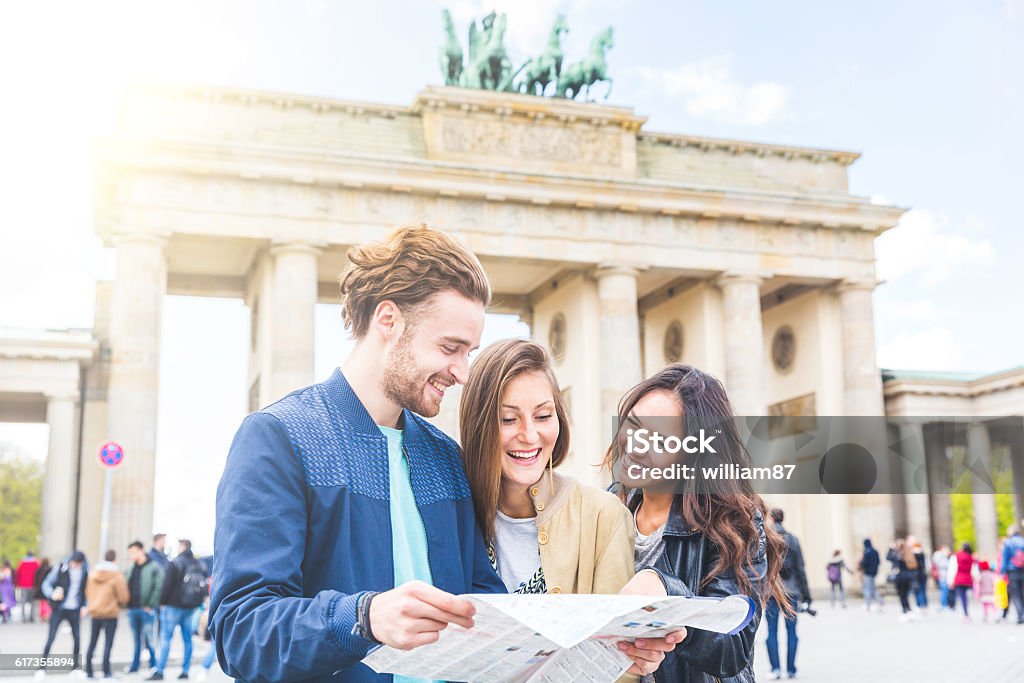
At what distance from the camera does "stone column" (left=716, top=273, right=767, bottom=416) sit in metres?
30.5

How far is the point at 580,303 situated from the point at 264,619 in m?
29.2

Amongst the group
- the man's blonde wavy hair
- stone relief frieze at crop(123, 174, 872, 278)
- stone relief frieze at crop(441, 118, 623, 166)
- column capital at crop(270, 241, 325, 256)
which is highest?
stone relief frieze at crop(441, 118, 623, 166)

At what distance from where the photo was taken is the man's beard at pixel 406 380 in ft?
8.65

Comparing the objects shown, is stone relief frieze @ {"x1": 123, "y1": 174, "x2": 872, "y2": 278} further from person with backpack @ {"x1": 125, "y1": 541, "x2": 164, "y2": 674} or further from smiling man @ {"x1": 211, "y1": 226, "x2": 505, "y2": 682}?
smiling man @ {"x1": 211, "y1": 226, "x2": 505, "y2": 682}

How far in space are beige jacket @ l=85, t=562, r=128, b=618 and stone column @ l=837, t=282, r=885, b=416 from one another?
24219 mm

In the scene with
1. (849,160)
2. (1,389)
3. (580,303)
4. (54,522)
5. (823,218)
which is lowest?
(54,522)

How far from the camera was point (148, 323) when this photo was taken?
26469mm

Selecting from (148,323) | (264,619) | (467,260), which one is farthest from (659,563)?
(148,323)

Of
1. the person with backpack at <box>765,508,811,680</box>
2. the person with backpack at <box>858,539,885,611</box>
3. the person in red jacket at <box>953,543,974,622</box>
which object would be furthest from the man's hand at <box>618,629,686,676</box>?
the person with backpack at <box>858,539,885,611</box>

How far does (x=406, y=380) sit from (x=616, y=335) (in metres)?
27.4

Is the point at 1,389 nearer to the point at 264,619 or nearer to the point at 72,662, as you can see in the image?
the point at 72,662

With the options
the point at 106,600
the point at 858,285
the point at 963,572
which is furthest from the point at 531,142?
the point at 106,600

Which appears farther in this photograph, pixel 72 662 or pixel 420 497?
pixel 72 662

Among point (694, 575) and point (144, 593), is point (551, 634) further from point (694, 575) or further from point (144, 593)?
point (144, 593)
